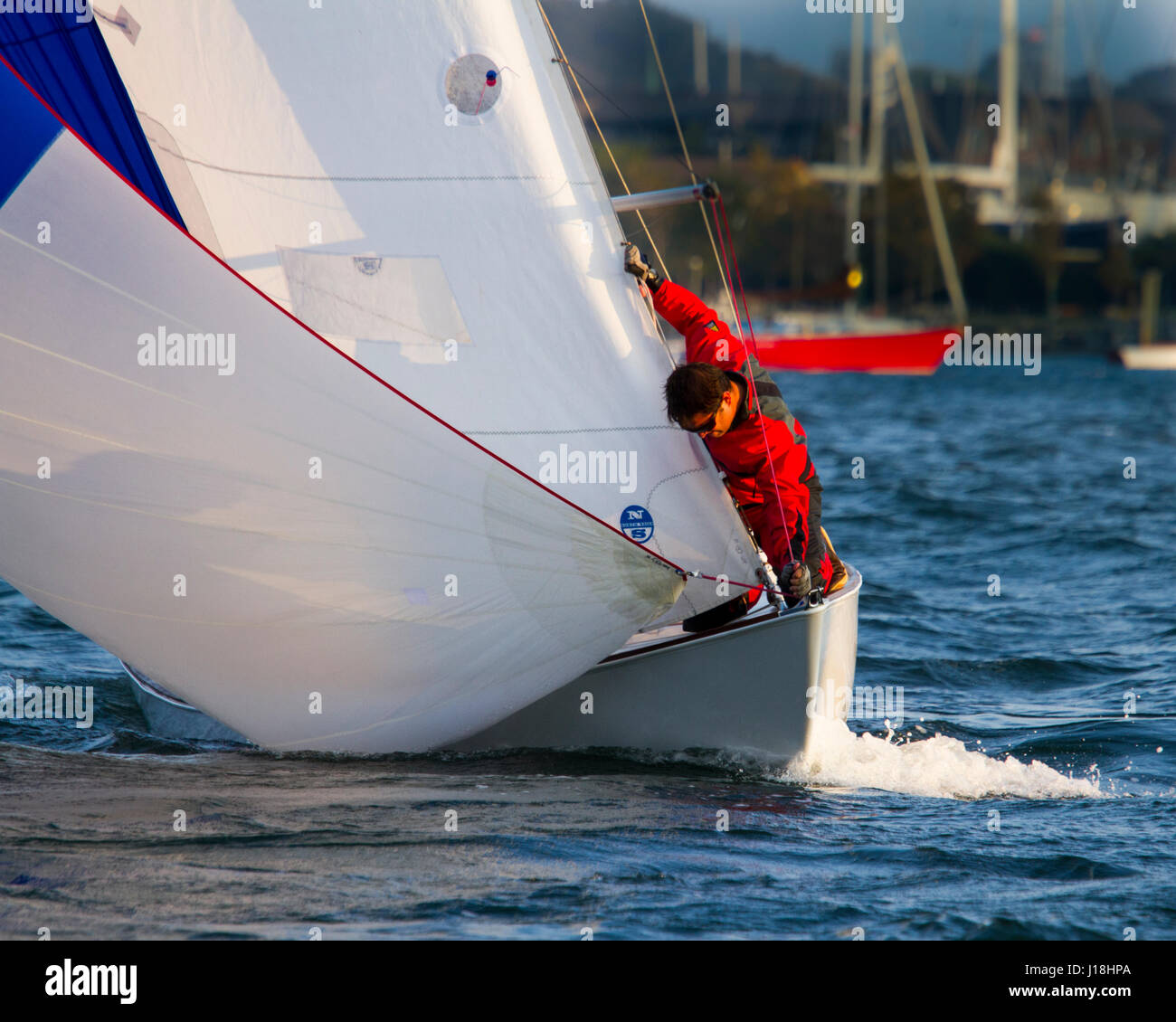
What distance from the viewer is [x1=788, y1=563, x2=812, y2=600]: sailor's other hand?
13.8ft

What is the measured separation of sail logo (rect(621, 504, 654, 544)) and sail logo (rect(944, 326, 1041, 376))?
35.4 metres

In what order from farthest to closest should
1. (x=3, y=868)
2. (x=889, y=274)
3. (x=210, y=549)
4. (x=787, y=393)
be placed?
(x=889, y=274), (x=787, y=393), (x=210, y=549), (x=3, y=868)

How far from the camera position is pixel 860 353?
35.2 m

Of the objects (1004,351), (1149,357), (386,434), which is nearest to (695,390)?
(386,434)

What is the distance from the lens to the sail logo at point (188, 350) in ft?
12.9

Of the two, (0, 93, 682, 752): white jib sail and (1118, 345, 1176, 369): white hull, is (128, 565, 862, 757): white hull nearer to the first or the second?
(0, 93, 682, 752): white jib sail
